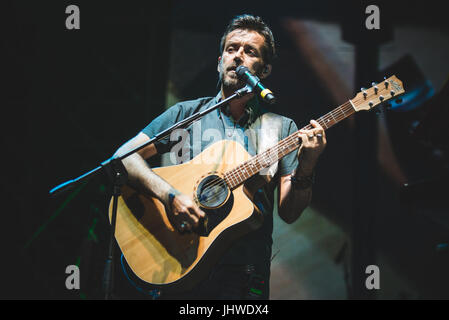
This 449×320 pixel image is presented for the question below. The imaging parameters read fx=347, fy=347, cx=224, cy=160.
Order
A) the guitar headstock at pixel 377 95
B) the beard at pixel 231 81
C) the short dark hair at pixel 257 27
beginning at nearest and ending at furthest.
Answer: the guitar headstock at pixel 377 95
the beard at pixel 231 81
the short dark hair at pixel 257 27

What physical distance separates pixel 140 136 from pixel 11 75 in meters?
1.79

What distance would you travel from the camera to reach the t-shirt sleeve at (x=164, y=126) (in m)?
2.21

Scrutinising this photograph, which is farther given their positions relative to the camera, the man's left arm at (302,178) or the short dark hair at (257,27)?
the short dark hair at (257,27)

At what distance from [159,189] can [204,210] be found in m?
0.30

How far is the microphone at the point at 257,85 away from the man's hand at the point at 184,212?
70 cm

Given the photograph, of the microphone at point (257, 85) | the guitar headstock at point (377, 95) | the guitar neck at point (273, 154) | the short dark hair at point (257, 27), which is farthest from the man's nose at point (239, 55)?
the guitar headstock at point (377, 95)

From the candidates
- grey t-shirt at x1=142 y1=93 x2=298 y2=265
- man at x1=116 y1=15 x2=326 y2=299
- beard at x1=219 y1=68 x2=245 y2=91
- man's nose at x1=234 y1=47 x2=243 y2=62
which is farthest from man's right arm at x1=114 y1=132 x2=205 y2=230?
man's nose at x1=234 y1=47 x2=243 y2=62

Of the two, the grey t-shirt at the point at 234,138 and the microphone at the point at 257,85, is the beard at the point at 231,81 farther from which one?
the microphone at the point at 257,85

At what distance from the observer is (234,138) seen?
85.7 inches

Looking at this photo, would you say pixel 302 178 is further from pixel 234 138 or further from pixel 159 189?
pixel 159 189

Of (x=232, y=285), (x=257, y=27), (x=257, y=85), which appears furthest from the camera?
(x=257, y=27)

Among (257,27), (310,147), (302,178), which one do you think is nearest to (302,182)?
(302,178)
